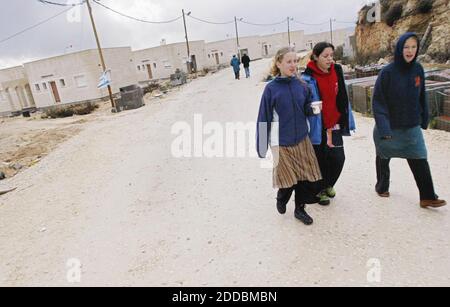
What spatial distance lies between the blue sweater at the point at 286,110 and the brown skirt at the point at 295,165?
7cm

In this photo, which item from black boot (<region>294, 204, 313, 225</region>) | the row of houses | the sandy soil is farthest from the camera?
the row of houses

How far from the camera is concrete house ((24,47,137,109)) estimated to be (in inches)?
1024

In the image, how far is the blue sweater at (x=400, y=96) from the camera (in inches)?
117

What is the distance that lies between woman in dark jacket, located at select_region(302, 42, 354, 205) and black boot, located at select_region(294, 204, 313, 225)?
0.38m

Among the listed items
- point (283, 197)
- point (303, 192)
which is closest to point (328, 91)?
point (303, 192)

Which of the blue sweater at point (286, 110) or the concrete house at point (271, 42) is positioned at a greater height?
the concrete house at point (271, 42)

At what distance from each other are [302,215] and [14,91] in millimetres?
37130

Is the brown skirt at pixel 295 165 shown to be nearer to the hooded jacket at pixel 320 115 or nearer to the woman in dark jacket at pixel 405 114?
the hooded jacket at pixel 320 115

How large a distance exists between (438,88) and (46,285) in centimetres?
666

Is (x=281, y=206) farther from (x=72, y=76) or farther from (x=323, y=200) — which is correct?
(x=72, y=76)

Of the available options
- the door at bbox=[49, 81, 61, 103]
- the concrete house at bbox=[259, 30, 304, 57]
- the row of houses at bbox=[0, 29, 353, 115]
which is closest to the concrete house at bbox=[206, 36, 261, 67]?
the row of houses at bbox=[0, 29, 353, 115]

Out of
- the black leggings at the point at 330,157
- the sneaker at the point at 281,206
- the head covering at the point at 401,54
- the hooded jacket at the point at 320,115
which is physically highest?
the head covering at the point at 401,54

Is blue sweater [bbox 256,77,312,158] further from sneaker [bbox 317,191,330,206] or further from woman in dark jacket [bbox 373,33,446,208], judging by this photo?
sneaker [bbox 317,191,330,206]

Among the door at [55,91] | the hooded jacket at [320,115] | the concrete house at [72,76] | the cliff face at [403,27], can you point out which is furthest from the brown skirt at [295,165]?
the door at [55,91]
